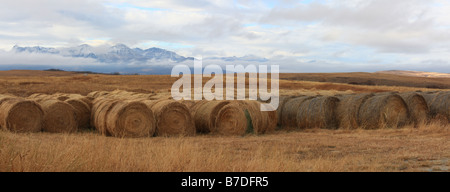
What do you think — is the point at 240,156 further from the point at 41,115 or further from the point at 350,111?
the point at 41,115

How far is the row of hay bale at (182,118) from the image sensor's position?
13188 mm

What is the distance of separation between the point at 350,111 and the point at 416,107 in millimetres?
2817

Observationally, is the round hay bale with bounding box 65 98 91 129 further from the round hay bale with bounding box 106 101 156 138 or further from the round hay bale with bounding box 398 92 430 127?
the round hay bale with bounding box 398 92 430 127

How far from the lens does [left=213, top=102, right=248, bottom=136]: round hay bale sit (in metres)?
14.0

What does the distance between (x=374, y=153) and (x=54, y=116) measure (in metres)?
10.4

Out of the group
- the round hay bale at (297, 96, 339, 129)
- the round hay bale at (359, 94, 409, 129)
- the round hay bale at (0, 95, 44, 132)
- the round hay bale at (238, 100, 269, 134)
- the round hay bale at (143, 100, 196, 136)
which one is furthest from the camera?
the round hay bale at (297, 96, 339, 129)

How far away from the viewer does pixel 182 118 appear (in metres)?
13.8

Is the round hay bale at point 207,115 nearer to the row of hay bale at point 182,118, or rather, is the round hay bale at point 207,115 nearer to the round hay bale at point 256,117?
the row of hay bale at point 182,118

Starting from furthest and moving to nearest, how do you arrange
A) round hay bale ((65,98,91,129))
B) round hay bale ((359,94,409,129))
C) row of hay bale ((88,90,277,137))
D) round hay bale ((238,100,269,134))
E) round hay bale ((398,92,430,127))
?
1. round hay bale ((398,92,430,127))
2. round hay bale ((65,98,91,129))
3. round hay bale ((359,94,409,129))
4. round hay bale ((238,100,269,134))
5. row of hay bale ((88,90,277,137))

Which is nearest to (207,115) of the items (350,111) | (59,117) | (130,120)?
(130,120)

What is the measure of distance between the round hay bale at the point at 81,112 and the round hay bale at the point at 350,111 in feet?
28.9

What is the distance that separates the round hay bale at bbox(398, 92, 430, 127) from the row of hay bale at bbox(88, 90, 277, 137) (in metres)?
5.06

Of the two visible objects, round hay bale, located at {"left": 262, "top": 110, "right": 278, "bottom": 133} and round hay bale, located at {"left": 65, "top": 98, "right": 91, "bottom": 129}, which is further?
round hay bale, located at {"left": 65, "top": 98, "right": 91, "bottom": 129}

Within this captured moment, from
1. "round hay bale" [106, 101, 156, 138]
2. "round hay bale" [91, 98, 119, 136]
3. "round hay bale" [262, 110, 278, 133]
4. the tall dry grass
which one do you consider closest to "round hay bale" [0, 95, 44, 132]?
"round hay bale" [91, 98, 119, 136]
